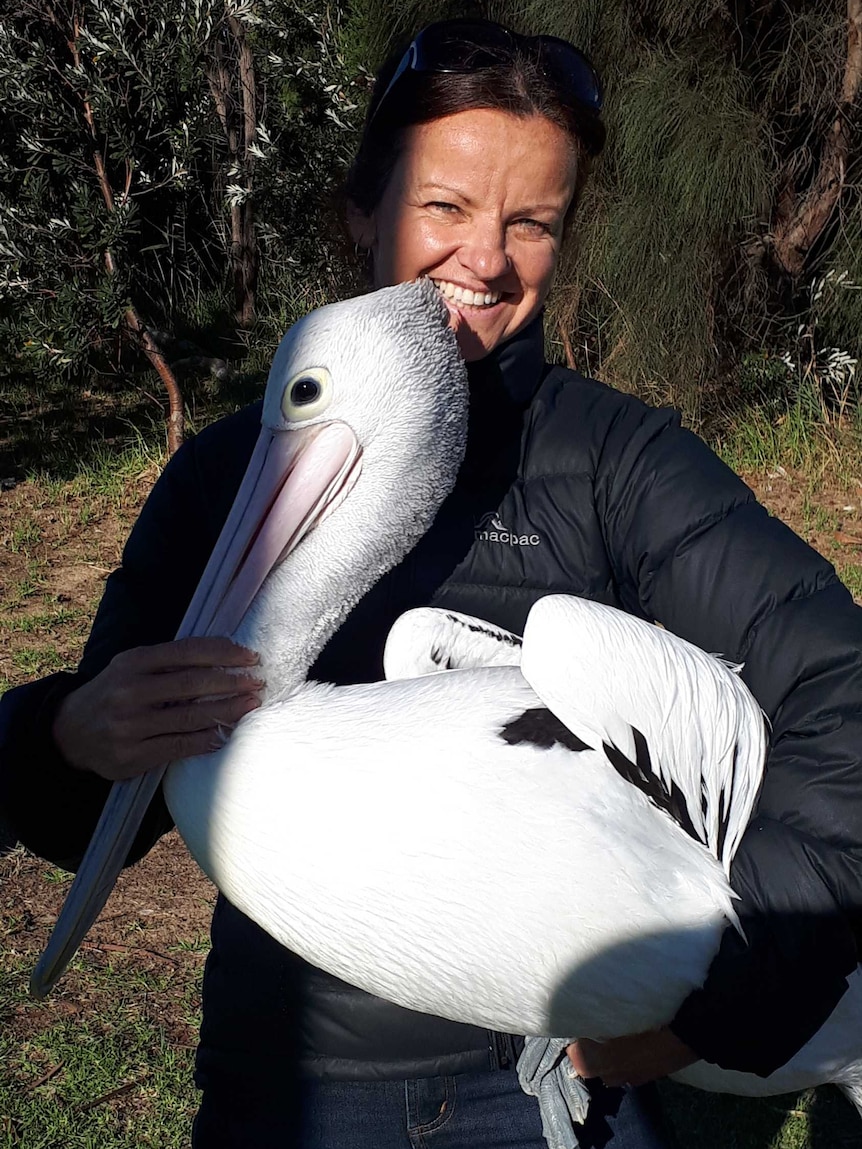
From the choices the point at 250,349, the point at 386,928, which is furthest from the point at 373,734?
the point at 250,349

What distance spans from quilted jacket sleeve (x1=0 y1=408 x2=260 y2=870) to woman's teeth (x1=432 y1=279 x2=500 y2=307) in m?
0.34

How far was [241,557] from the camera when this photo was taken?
1421 millimetres

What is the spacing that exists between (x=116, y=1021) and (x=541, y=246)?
188cm

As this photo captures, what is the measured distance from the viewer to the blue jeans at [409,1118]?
1.46m

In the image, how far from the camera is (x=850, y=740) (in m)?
1.19

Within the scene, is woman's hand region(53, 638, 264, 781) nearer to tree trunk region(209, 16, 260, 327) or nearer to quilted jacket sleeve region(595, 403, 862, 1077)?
quilted jacket sleeve region(595, 403, 862, 1077)

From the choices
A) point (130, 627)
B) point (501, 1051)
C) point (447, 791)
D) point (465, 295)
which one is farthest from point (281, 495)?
point (501, 1051)

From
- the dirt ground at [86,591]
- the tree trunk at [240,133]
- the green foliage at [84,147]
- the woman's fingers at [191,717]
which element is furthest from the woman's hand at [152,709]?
the tree trunk at [240,133]

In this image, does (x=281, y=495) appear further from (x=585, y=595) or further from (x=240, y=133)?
(x=240, y=133)

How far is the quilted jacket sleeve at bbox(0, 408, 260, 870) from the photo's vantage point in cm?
133

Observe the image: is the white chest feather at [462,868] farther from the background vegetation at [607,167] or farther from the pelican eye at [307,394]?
the background vegetation at [607,167]

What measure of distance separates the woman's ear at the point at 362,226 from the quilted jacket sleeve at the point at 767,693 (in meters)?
0.47

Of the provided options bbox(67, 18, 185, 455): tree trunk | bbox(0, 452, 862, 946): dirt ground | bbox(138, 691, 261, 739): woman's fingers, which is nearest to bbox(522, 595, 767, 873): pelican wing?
bbox(138, 691, 261, 739): woman's fingers

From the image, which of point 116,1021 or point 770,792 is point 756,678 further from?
point 116,1021
